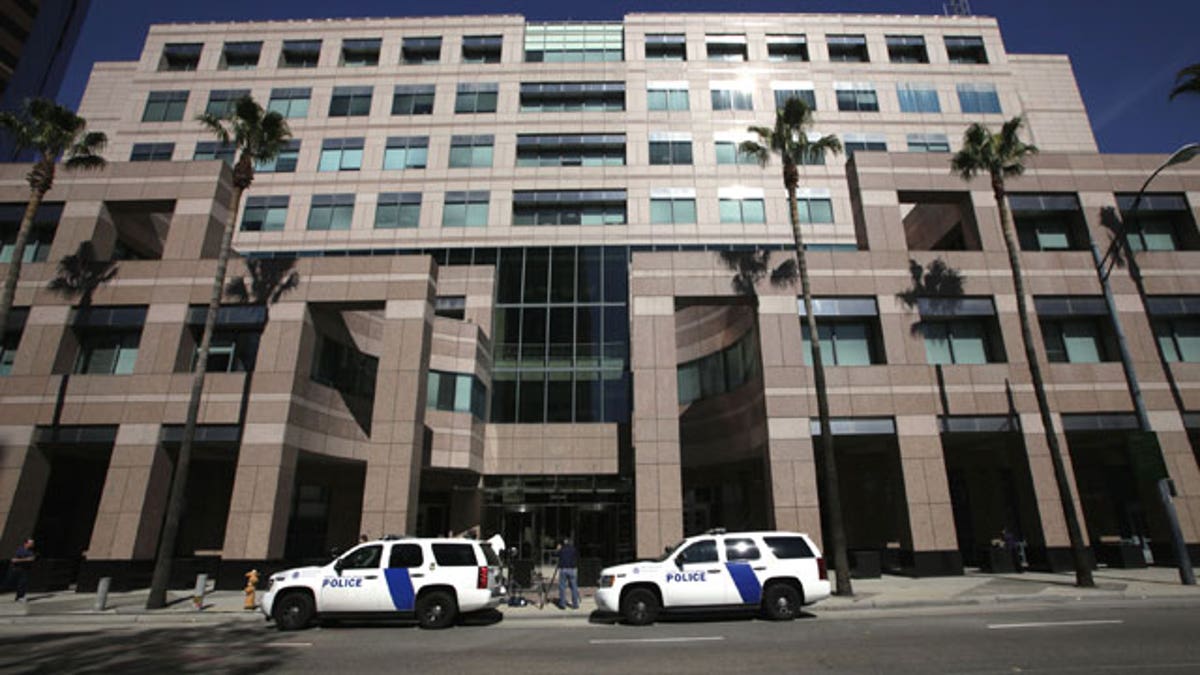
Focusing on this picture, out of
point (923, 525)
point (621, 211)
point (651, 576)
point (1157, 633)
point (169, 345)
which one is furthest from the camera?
point (621, 211)

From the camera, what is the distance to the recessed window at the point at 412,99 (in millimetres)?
42031

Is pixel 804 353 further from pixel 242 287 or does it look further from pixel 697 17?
pixel 697 17

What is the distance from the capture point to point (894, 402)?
23.4m

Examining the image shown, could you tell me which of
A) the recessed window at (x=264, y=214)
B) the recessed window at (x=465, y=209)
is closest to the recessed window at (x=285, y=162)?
the recessed window at (x=264, y=214)

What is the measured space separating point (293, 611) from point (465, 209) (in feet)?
98.6

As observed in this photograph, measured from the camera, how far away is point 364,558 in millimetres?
13922

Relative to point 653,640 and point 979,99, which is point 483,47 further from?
point 653,640

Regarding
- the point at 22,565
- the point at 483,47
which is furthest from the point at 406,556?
the point at 483,47

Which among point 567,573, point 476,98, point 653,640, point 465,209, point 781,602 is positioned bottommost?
point 653,640

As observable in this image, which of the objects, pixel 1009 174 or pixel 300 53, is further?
pixel 300 53

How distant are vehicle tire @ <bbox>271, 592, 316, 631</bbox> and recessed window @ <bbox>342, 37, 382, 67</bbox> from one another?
4221 cm

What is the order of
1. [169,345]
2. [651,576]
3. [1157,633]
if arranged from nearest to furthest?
[1157,633], [651,576], [169,345]

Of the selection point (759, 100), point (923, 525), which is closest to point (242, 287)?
point (923, 525)

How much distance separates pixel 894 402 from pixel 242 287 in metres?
27.9
